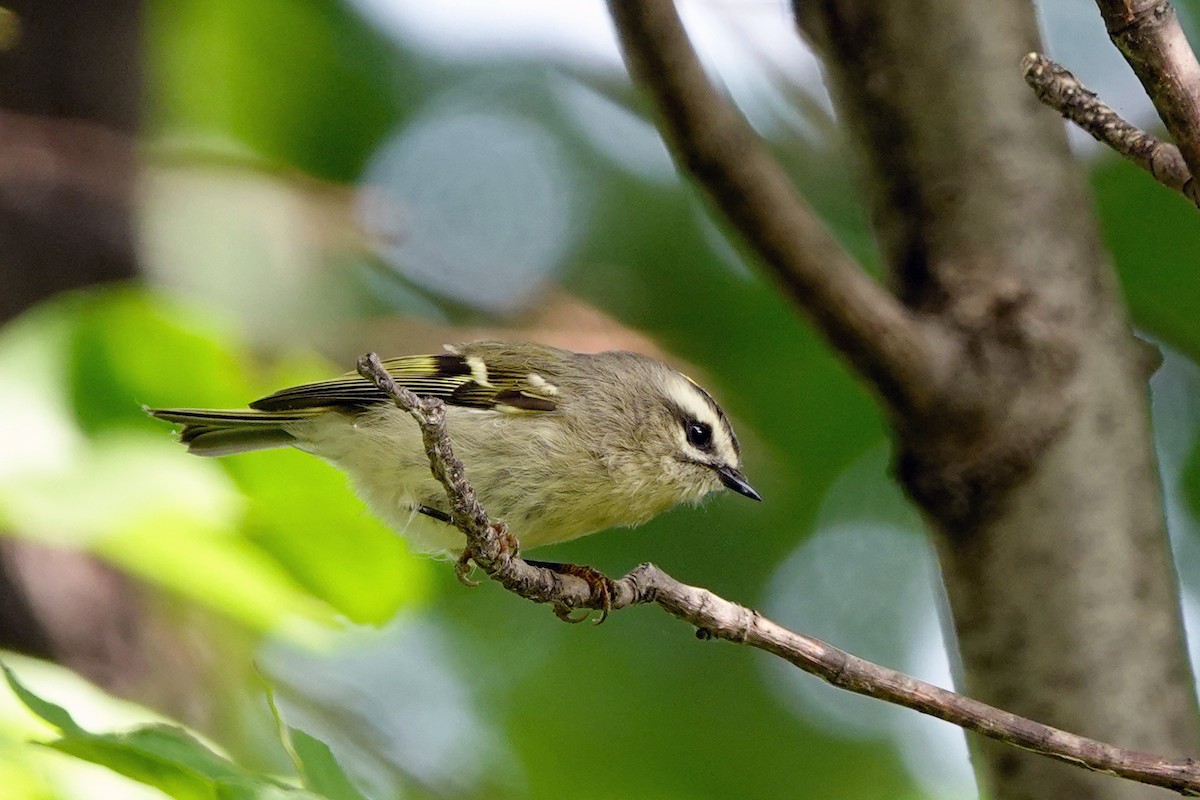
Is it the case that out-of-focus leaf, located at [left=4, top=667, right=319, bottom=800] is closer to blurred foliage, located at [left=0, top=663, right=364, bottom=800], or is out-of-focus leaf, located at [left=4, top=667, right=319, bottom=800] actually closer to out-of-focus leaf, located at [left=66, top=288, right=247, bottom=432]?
blurred foliage, located at [left=0, top=663, right=364, bottom=800]

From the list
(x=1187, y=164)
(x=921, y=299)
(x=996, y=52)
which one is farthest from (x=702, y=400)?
(x=1187, y=164)

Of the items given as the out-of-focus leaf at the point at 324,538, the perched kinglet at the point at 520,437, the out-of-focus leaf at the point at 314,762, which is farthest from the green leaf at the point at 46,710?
the perched kinglet at the point at 520,437

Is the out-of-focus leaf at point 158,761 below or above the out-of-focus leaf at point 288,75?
below

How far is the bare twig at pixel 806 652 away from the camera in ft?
4.92

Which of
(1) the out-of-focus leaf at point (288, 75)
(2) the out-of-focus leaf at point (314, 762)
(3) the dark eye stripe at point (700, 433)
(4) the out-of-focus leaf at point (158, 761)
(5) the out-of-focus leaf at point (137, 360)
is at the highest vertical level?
(1) the out-of-focus leaf at point (288, 75)

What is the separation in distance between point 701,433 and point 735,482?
0.14m

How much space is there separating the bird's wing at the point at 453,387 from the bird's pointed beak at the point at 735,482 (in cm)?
45

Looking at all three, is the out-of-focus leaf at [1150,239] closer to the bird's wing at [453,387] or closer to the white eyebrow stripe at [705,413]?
the white eyebrow stripe at [705,413]

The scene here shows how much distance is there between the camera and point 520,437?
261 centimetres

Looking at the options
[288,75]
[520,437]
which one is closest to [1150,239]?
[520,437]

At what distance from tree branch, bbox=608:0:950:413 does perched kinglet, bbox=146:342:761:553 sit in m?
0.73

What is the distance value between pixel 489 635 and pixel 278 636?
2.12 meters

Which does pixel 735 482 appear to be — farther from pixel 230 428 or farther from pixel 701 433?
pixel 230 428

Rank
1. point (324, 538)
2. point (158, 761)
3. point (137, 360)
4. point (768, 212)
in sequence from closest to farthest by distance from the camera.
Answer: point (158, 761), point (768, 212), point (137, 360), point (324, 538)
